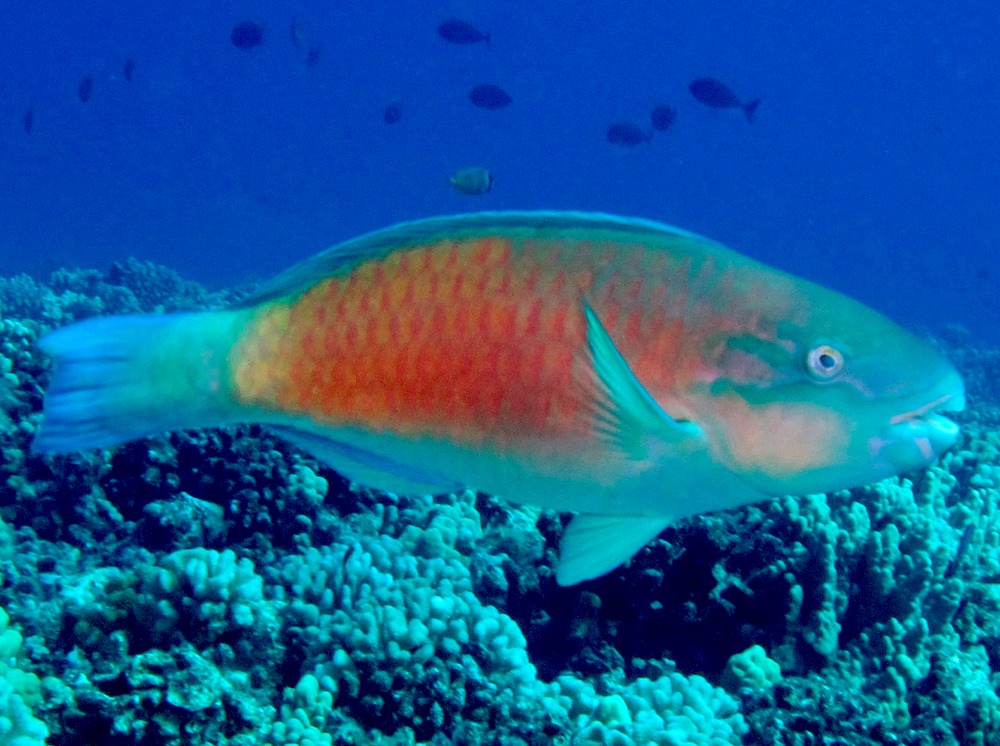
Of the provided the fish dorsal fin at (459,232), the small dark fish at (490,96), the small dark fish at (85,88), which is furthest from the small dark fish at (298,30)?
the fish dorsal fin at (459,232)

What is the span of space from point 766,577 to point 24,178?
6841 cm

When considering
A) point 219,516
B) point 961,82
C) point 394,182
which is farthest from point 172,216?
point 961,82

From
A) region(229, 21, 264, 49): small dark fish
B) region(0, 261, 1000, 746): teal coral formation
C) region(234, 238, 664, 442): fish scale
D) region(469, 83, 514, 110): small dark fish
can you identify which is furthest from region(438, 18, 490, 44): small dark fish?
region(234, 238, 664, 442): fish scale

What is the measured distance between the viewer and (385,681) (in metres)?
2.56

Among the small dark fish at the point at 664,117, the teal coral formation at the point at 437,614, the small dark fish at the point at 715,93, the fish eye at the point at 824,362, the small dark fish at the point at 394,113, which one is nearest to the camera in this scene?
the fish eye at the point at 824,362

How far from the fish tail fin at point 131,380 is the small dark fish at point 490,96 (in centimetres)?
1333

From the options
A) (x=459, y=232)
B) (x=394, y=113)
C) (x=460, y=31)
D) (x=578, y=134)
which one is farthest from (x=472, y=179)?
(x=578, y=134)

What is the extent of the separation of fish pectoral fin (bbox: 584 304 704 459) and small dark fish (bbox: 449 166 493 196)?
9203 mm

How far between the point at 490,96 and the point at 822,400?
13708 mm

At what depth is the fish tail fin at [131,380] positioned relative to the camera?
1.54 metres

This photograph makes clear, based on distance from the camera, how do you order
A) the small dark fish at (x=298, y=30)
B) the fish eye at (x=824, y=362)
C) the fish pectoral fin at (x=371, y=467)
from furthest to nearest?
1. the small dark fish at (x=298, y=30)
2. the fish pectoral fin at (x=371, y=467)
3. the fish eye at (x=824, y=362)

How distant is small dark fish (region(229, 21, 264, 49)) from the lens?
47.1 feet

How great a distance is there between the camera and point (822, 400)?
145 centimetres

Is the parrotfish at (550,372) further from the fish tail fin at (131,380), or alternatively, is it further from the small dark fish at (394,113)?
the small dark fish at (394,113)
